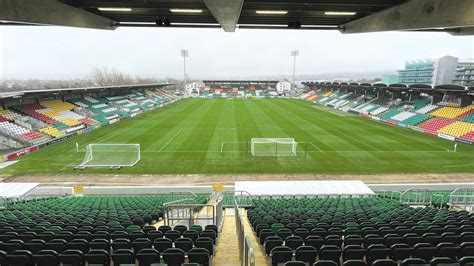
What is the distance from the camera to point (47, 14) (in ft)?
23.6

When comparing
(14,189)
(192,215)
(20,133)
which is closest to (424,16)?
(192,215)

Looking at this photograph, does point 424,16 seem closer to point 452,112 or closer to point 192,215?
point 192,215

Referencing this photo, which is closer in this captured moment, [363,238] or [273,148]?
[363,238]

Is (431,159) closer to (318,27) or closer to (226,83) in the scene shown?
(318,27)

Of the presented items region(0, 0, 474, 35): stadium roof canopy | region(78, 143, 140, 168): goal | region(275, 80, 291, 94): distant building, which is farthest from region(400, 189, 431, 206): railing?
region(275, 80, 291, 94): distant building

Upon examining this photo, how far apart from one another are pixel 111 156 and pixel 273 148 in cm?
1556

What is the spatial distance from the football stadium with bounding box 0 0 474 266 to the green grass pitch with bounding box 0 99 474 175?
0.21 metres

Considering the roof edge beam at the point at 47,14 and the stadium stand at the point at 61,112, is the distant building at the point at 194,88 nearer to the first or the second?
the stadium stand at the point at 61,112

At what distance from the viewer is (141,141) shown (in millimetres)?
31031

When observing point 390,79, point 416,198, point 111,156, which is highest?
point 390,79

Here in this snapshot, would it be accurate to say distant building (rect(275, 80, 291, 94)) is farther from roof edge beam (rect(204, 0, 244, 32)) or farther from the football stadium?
roof edge beam (rect(204, 0, 244, 32))

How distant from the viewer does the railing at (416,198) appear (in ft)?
45.6

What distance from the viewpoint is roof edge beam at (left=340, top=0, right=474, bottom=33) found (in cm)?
632

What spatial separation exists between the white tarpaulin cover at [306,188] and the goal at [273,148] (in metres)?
9.39
